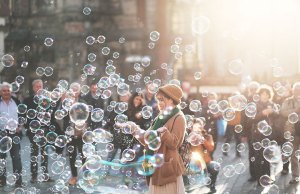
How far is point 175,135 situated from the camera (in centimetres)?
552

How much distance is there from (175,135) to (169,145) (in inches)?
4.3

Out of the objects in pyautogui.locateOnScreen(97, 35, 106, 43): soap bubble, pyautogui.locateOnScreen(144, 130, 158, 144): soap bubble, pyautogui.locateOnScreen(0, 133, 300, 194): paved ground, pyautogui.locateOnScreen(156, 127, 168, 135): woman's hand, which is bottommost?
pyautogui.locateOnScreen(0, 133, 300, 194): paved ground

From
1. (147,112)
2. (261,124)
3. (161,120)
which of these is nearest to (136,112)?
(147,112)

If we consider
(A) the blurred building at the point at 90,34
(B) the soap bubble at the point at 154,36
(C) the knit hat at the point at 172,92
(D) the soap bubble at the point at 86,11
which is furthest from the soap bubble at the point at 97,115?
(D) the soap bubble at the point at 86,11

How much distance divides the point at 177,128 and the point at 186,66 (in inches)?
1118

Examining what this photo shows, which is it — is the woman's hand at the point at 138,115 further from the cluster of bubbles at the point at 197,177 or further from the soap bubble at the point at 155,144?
the soap bubble at the point at 155,144

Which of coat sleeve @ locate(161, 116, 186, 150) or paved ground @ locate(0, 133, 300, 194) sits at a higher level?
coat sleeve @ locate(161, 116, 186, 150)

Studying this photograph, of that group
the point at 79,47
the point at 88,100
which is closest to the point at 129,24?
the point at 79,47

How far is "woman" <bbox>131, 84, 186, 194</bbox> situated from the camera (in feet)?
18.1

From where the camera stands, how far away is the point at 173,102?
5590 millimetres

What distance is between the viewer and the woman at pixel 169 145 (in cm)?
553

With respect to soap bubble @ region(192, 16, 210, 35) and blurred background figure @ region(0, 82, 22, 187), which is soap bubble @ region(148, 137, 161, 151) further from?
soap bubble @ region(192, 16, 210, 35)

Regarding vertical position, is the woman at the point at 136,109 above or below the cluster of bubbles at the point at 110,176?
above

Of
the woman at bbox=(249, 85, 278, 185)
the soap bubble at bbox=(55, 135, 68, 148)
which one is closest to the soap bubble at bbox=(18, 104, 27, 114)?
the soap bubble at bbox=(55, 135, 68, 148)
